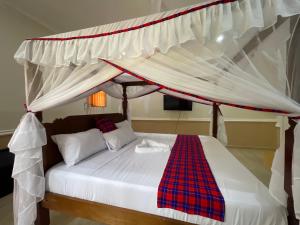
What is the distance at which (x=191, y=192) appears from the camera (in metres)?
1.24

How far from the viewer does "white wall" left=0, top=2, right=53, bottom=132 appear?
8.69 ft

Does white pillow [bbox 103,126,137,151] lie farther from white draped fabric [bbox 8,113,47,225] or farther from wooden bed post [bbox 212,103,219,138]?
wooden bed post [bbox 212,103,219,138]

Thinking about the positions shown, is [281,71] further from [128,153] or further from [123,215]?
[128,153]

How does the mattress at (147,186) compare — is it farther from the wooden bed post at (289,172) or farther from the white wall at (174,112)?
the white wall at (174,112)

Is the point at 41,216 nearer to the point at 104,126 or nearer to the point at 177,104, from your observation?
the point at 104,126

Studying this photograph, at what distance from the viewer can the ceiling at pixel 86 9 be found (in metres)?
2.53

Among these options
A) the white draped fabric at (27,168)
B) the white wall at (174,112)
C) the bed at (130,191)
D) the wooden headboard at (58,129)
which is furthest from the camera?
the white wall at (174,112)

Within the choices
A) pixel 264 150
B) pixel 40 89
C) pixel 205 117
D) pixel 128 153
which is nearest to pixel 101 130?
pixel 128 153

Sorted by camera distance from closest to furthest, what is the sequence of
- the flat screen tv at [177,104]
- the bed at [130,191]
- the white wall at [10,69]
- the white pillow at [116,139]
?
the bed at [130,191] < the white pillow at [116,139] < the white wall at [10,69] < the flat screen tv at [177,104]

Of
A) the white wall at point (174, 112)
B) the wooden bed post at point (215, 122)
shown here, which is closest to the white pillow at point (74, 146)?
the wooden bed post at point (215, 122)

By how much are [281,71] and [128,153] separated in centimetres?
181

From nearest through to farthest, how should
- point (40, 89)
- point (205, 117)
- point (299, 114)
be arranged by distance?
point (299, 114), point (40, 89), point (205, 117)


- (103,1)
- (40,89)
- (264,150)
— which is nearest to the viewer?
(40,89)

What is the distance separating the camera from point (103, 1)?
250 centimetres
